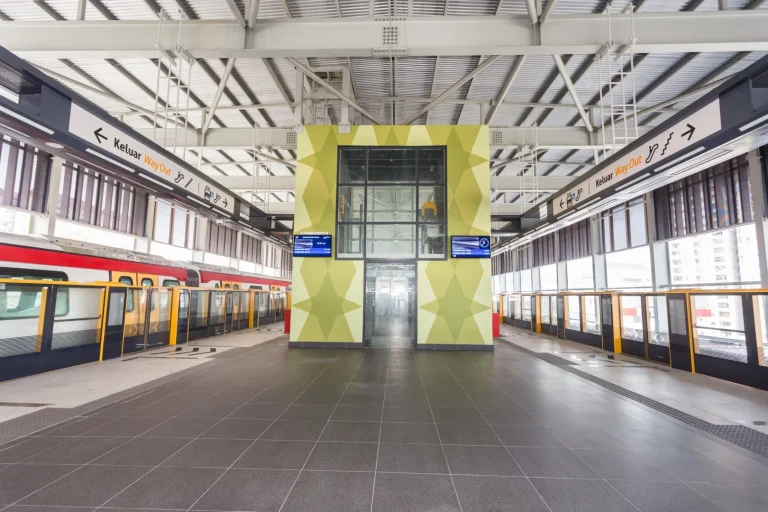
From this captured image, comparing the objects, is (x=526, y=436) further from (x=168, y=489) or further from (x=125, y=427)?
(x=125, y=427)

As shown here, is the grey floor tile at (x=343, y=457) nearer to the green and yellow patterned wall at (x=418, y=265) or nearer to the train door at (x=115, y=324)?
the green and yellow patterned wall at (x=418, y=265)

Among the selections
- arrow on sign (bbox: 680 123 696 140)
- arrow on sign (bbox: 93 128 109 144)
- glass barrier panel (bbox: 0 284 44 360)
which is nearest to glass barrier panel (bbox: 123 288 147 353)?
glass barrier panel (bbox: 0 284 44 360)

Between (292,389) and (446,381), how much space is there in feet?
7.97

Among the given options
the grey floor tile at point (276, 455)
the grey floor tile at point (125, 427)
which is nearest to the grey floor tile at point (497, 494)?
the grey floor tile at point (276, 455)

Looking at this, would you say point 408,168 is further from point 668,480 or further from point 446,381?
point 668,480

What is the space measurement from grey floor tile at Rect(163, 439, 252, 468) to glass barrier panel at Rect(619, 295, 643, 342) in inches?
367

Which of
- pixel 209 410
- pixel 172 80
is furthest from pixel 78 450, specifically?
pixel 172 80

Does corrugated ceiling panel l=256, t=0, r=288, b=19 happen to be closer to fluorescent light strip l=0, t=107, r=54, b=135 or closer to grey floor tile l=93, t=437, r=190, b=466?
fluorescent light strip l=0, t=107, r=54, b=135

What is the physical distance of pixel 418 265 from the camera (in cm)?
923

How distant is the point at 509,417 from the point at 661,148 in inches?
157

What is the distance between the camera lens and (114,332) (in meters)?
7.59

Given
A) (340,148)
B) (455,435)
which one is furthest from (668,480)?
(340,148)

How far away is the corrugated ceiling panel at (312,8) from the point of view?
7.03 meters

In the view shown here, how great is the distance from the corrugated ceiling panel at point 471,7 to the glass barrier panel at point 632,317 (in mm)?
7613
